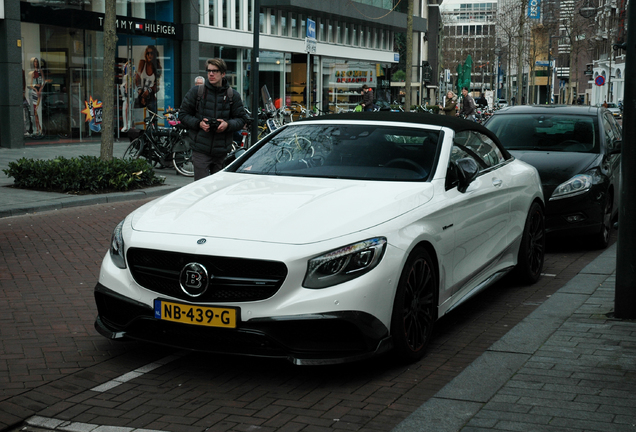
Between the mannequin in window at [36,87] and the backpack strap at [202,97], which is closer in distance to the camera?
the backpack strap at [202,97]

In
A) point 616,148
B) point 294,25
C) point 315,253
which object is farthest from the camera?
point 294,25

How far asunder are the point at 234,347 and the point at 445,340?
1675 millimetres

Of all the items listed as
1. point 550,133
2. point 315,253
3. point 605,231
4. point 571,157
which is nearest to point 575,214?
point 605,231

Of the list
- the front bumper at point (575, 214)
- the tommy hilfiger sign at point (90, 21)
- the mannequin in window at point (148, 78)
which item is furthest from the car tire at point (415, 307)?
the mannequin in window at point (148, 78)

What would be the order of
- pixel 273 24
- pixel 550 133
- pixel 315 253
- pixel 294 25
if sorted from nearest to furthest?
pixel 315 253 < pixel 550 133 < pixel 273 24 < pixel 294 25

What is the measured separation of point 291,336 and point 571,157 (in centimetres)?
583

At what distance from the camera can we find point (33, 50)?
21797 mm

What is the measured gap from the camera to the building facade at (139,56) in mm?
21297

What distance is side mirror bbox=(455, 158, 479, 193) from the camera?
17.9ft

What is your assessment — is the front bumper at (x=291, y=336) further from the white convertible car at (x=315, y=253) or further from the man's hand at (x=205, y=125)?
the man's hand at (x=205, y=125)

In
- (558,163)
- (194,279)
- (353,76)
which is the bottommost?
(194,279)

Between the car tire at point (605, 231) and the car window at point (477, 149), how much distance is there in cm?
252

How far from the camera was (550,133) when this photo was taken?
9648 mm

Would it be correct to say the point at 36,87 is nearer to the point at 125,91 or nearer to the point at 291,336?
the point at 125,91
